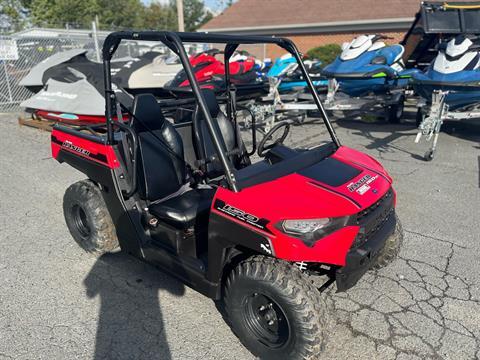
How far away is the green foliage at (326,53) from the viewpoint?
16.7m

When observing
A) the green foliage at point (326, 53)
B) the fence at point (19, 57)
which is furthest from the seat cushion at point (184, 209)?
the green foliage at point (326, 53)

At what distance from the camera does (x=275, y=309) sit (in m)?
2.31

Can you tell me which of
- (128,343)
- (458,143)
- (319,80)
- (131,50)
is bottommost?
(458,143)

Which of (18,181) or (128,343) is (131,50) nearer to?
(18,181)

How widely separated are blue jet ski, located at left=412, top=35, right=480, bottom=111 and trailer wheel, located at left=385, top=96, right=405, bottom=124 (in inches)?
50.9

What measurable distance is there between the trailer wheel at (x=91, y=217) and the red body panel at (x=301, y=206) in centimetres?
141

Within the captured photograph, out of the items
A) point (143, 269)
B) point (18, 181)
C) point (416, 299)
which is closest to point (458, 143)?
point (416, 299)

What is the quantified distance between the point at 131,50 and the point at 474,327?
1367 cm

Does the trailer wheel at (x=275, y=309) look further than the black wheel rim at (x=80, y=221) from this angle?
No

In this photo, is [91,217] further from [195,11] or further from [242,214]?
[195,11]

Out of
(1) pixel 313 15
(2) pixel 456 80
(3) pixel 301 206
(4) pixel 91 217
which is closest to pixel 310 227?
(3) pixel 301 206

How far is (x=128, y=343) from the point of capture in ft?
8.23

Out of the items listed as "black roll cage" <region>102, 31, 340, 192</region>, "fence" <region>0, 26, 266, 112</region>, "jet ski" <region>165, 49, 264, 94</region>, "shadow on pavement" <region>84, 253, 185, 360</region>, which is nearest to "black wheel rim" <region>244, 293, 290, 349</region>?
"shadow on pavement" <region>84, 253, 185, 360</region>

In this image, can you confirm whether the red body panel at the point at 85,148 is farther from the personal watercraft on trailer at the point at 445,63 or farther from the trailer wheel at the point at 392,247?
the personal watercraft on trailer at the point at 445,63
